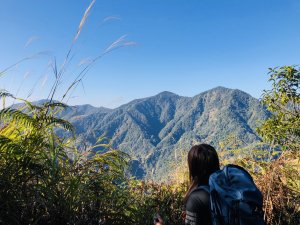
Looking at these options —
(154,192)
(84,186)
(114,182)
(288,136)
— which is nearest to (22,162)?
(84,186)

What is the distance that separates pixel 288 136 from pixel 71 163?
7.41 m

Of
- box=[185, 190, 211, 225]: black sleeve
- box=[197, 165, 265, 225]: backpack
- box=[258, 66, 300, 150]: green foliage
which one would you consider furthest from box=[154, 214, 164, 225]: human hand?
box=[258, 66, 300, 150]: green foliage

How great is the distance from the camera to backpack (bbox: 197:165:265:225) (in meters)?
2.35

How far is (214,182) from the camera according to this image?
8.40ft

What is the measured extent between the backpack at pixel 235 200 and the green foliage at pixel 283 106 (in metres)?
6.97

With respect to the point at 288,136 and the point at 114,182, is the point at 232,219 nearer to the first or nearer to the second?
the point at 114,182

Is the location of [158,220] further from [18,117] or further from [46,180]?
[18,117]

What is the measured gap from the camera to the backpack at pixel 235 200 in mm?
2354

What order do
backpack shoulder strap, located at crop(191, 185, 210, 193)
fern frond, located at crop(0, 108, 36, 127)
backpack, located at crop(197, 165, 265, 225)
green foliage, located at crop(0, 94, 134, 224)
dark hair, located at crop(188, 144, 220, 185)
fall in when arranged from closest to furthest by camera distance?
1. backpack, located at crop(197, 165, 265, 225)
2. green foliage, located at crop(0, 94, 134, 224)
3. backpack shoulder strap, located at crop(191, 185, 210, 193)
4. fern frond, located at crop(0, 108, 36, 127)
5. dark hair, located at crop(188, 144, 220, 185)

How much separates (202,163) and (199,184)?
0.20m

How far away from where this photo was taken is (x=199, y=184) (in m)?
3.02

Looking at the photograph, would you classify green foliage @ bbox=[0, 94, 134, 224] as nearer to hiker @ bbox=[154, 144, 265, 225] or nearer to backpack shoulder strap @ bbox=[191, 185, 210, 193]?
hiker @ bbox=[154, 144, 265, 225]

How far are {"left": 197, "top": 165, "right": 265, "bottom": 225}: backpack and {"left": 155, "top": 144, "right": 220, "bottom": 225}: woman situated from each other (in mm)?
148

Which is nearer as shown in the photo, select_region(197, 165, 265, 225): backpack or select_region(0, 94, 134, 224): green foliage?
select_region(197, 165, 265, 225): backpack
